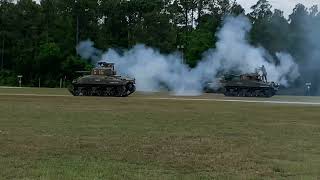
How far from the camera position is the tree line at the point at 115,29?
71250 millimetres

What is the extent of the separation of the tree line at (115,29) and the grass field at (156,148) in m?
43.7

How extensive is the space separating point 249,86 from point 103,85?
40.8 feet

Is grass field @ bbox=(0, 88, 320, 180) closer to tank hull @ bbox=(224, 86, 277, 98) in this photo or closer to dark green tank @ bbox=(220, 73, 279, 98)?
dark green tank @ bbox=(220, 73, 279, 98)

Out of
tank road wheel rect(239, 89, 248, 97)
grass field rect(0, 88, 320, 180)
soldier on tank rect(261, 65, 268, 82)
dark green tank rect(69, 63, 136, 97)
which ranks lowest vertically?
grass field rect(0, 88, 320, 180)

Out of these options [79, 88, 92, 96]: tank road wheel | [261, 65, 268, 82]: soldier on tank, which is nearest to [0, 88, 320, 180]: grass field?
[79, 88, 92, 96]: tank road wheel

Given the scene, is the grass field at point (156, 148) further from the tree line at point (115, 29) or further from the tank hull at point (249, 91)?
the tree line at point (115, 29)

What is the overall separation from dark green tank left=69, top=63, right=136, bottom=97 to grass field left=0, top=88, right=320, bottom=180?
904 inches

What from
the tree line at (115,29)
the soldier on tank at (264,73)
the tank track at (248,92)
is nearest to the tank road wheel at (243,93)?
the tank track at (248,92)

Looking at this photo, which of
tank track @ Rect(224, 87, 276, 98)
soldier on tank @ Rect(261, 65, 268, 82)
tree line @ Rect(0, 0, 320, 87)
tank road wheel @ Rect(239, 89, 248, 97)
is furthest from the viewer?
tree line @ Rect(0, 0, 320, 87)

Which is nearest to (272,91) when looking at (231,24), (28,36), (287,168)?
(231,24)

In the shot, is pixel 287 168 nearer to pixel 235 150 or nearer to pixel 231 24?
pixel 235 150

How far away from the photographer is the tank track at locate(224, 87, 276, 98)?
162ft

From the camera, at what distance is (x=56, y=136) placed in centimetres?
1579

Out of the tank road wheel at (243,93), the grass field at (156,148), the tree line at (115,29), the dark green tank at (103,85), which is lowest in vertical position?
the grass field at (156,148)
